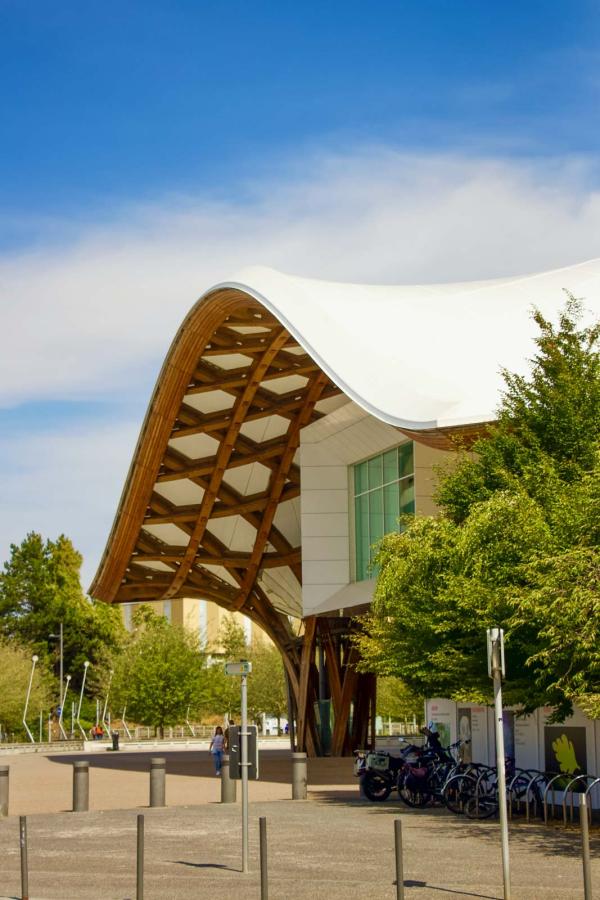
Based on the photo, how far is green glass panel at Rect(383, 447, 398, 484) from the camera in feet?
129

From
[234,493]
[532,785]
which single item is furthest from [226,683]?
[532,785]

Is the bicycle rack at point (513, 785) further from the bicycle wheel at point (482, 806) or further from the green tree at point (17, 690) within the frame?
the green tree at point (17, 690)

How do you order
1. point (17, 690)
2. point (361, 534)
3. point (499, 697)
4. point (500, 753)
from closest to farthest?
point (500, 753), point (499, 697), point (361, 534), point (17, 690)

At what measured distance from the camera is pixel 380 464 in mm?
40656

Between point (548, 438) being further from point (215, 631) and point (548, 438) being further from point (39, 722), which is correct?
point (215, 631)

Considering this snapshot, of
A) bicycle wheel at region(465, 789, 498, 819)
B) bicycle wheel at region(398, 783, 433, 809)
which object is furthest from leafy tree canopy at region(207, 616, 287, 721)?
bicycle wheel at region(465, 789, 498, 819)

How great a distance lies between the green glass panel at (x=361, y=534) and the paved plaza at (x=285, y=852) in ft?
48.1

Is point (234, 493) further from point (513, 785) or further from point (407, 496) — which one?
point (513, 785)

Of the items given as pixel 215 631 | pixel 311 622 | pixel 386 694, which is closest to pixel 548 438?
pixel 311 622

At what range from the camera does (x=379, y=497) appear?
134ft

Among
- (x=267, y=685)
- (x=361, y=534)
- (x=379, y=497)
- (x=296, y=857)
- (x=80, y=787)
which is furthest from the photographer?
(x=267, y=685)

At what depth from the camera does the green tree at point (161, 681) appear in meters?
72.8

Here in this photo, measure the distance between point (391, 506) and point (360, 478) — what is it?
276 cm

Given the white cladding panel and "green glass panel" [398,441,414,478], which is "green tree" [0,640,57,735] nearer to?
the white cladding panel
